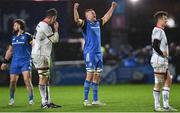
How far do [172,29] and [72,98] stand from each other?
898 inches

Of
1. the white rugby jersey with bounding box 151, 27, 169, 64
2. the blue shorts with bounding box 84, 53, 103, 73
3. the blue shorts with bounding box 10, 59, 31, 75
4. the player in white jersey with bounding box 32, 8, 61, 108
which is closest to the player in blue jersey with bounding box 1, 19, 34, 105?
the blue shorts with bounding box 10, 59, 31, 75

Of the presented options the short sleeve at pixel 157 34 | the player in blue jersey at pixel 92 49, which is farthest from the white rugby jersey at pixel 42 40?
the short sleeve at pixel 157 34

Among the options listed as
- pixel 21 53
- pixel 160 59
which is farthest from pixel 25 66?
pixel 160 59

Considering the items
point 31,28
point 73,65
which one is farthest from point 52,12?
point 73,65

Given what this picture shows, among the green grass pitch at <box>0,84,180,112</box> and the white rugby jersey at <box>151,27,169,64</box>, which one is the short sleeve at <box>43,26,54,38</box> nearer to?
the green grass pitch at <box>0,84,180,112</box>

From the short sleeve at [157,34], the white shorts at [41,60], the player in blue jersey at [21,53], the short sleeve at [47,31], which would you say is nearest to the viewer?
the short sleeve at [157,34]

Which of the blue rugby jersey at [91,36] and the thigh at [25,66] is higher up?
the blue rugby jersey at [91,36]

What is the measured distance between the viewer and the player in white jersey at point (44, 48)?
49.6 ft

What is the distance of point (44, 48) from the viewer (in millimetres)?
15234

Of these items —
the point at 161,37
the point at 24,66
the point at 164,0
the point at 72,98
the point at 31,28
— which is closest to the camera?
the point at 161,37

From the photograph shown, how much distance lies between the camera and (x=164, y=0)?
4381 cm

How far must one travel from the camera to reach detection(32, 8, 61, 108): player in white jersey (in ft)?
49.6

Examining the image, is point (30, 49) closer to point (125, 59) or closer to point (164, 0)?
point (125, 59)

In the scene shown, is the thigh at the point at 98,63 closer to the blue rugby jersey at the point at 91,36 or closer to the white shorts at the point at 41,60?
the blue rugby jersey at the point at 91,36
